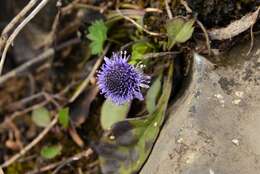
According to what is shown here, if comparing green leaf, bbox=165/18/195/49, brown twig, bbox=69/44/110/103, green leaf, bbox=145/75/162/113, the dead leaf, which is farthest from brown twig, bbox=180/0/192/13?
the dead leaf

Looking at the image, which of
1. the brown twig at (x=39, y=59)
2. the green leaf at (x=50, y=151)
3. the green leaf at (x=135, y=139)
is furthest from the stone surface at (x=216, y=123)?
the brown twig at (x=39, y=59)

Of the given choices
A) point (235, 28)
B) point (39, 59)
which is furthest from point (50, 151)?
point (235, 28)

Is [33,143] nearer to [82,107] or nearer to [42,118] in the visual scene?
[42,118]

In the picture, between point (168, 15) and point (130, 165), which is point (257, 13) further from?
point (130, 165)

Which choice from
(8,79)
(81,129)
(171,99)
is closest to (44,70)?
(8,79)

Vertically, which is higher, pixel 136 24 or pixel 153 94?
pixel 136 24

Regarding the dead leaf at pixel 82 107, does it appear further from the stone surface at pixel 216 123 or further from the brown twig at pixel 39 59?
the stone surface at pixel 216 123
